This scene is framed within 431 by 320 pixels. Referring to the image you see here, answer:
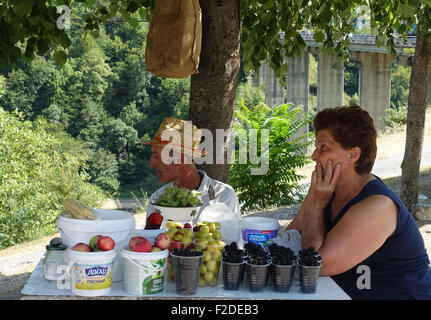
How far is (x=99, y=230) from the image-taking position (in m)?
2.24

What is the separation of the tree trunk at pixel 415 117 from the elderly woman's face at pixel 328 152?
14.9 ft

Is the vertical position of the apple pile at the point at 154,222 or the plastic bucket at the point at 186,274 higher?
the apple pile at the point at 154,222

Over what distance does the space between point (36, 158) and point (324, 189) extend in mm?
23173

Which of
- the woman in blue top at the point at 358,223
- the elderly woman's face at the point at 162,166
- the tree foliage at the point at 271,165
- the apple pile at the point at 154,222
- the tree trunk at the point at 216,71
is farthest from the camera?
the tree foliage at the point at 271,165

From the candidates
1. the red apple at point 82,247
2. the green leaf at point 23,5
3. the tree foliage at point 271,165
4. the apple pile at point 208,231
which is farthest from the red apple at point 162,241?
the tree foliage at point 271,165

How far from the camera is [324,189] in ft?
8.78

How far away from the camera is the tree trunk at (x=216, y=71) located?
152 inches

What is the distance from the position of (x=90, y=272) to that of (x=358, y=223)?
1.14 metres

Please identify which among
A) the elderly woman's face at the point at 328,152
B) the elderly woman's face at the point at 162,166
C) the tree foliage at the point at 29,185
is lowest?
the tree foliage at the point at 29,185

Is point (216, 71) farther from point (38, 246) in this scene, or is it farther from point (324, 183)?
point (38, 246)

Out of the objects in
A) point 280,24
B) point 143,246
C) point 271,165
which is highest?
point 280,24

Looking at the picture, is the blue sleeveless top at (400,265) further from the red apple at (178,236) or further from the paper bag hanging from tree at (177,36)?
the paper bag hanging from tree at (177,36)

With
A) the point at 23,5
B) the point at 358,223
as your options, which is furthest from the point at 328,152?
the point at 23,5

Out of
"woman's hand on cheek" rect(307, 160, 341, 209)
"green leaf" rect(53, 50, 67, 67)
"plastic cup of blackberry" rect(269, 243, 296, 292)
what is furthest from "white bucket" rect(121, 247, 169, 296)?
"green leaf" rect(53, 50, 67, 67)
